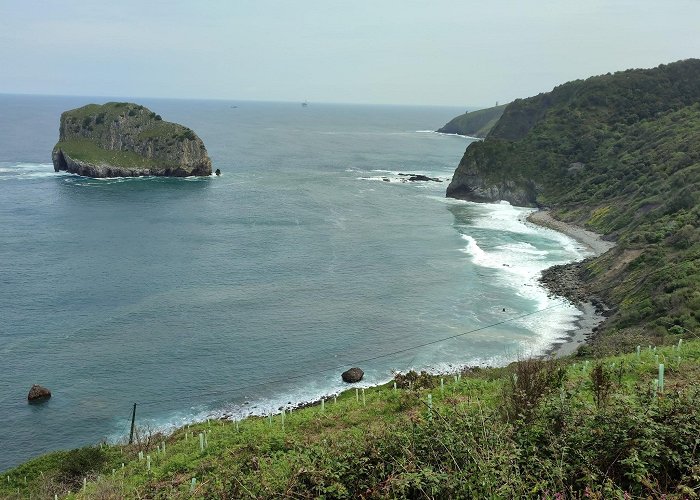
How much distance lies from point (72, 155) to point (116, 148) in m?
10.6

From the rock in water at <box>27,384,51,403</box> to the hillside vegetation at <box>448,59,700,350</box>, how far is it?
3695 cm

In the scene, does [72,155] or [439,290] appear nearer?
[439,290]

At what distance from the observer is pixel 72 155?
135 metres

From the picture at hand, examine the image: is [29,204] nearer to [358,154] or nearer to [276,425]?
[276,425]

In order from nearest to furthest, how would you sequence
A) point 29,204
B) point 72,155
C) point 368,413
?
1. point 368,413
2. point 29,204
3. point 72,155

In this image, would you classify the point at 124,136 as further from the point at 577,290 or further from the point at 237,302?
the point at 577,290

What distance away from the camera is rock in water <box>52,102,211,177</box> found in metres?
136

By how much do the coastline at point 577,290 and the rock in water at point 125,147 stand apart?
8305 centimetres

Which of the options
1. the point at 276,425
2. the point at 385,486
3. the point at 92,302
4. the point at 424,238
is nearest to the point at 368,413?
the point at 276,425

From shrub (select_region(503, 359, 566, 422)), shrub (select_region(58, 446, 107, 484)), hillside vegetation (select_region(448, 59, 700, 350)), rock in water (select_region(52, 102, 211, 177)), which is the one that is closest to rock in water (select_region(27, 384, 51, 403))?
shrub (select_region(58, 446, 107, 484))

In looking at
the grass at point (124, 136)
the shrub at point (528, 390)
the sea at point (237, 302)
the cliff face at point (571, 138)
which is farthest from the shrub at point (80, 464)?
the grass at point (124, 136)

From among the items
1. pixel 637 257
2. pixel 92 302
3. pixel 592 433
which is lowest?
pixel 92 302

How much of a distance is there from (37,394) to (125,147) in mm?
115488

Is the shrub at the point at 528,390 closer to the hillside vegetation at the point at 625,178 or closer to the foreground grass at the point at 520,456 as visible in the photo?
the foreground grass at the point at 520,456
